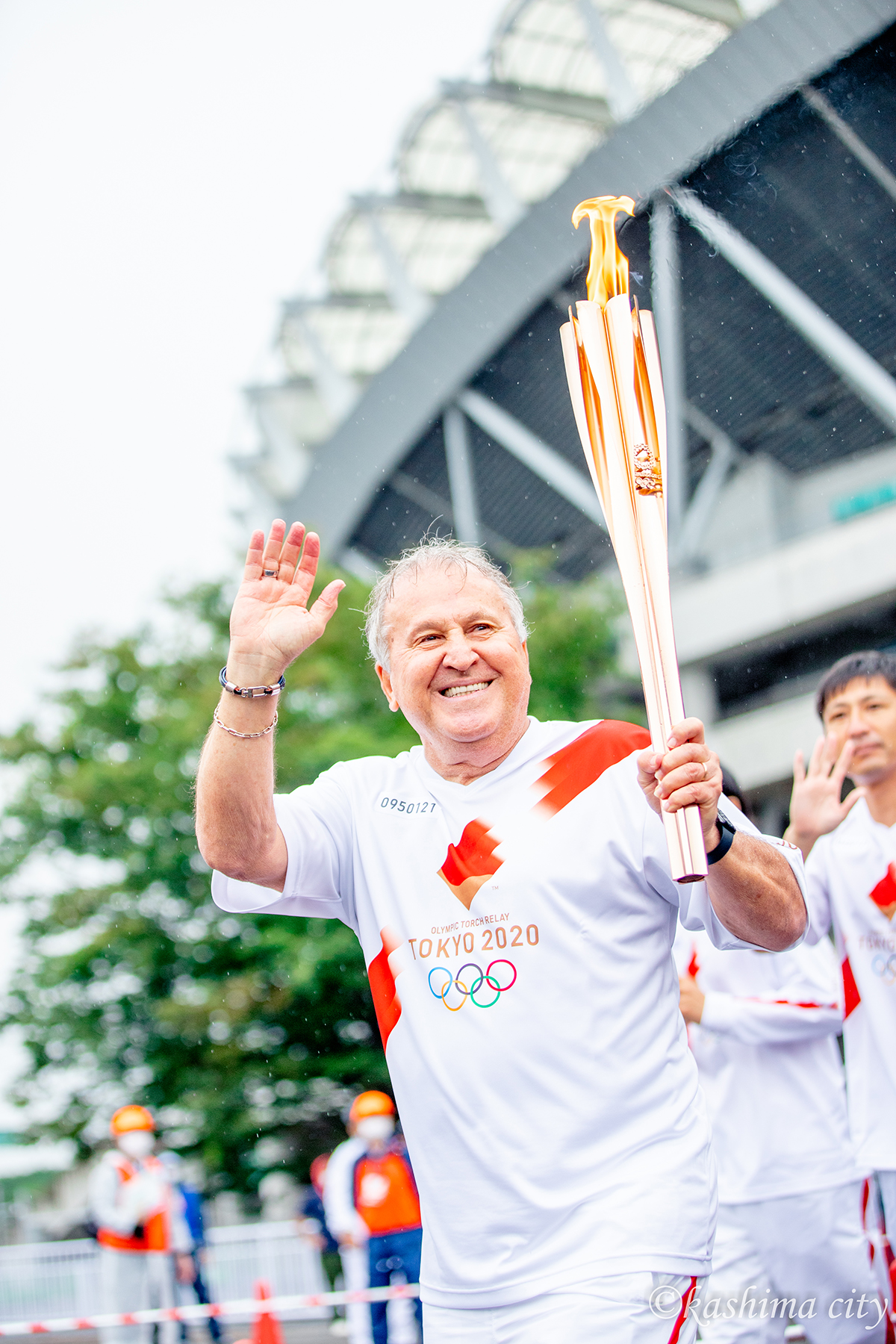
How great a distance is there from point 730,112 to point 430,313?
1600 cm

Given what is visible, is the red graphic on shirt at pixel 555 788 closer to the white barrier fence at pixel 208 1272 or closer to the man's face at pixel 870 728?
the man's face at pixel 870 728

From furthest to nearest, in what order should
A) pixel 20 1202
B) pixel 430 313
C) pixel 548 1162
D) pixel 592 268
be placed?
pixel 20 1202 → pixel 430 313 → pixel 592 268 → pixel 548 1162

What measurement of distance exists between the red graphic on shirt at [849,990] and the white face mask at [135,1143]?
670cm

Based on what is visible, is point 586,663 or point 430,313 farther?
point 430,313

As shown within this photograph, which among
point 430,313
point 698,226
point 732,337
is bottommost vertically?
point 698,226

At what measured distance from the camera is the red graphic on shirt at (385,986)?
90.8 inches

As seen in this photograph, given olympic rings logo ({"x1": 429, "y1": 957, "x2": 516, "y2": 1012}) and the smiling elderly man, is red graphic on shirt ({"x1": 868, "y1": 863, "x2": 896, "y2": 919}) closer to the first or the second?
the smiling elderly man

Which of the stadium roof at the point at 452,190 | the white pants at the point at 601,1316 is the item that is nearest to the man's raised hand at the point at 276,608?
the white pants at the point at 601,1316

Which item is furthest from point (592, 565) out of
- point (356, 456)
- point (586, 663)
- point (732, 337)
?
point (356, 456)

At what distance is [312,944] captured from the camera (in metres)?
12.9

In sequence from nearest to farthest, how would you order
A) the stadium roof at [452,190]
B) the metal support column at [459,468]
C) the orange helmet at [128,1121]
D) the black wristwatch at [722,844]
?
the black wristwatch at [722,844] < the orange helmet at [128,1121] < the stadium roof at [452,190] < the metal support column at [459,468]

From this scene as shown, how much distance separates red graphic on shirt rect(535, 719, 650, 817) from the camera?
2311 mm

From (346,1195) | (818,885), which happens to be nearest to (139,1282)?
(346,1195)

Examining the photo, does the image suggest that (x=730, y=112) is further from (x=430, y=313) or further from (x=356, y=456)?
(x=356, y=456)
